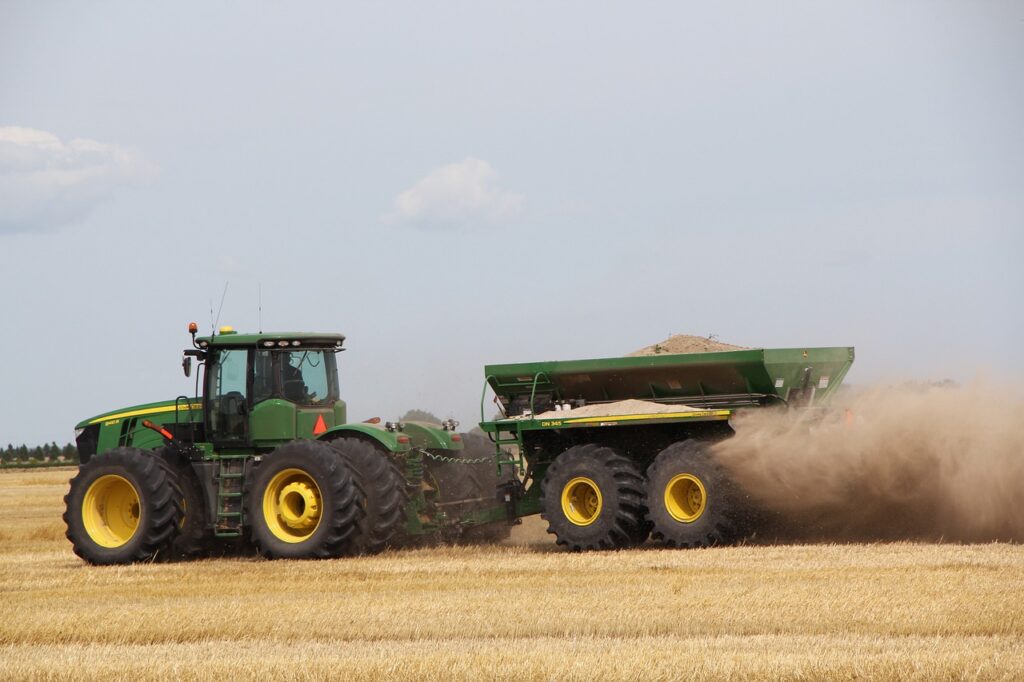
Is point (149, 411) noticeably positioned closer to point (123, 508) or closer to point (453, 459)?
point (123, 508)

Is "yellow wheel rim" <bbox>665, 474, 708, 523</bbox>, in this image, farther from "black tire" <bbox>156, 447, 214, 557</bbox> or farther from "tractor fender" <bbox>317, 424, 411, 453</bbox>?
"black tire" <bbox>156, 447, 214, 557</bbox>

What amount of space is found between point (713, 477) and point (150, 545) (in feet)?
20.3

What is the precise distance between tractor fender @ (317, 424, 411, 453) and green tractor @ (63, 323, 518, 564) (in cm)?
2

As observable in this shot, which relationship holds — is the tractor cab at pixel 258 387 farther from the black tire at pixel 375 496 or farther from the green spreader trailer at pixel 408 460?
the black tire at pixel 375 496

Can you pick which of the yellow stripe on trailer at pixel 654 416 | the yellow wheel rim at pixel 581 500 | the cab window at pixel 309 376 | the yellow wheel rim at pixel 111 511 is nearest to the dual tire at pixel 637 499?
the yellow wheel rim at pixel 581 500

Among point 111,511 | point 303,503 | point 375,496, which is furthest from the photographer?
point 111,511

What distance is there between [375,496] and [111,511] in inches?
130

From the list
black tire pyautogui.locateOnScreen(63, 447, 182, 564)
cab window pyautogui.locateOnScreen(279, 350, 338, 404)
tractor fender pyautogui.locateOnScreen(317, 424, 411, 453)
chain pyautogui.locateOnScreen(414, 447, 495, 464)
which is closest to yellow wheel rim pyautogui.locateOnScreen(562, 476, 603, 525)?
chain pyautogui.locateOnScreen(414, 447, 495, 464)

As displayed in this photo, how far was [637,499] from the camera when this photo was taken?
50.7 feet

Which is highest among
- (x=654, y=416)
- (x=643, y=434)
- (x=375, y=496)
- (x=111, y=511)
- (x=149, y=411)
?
(x=149, y=411)

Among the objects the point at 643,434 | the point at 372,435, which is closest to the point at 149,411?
the point at 372,435

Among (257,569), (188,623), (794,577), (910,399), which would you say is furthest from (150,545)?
(910,399)

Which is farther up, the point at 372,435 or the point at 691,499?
the point at 372,435

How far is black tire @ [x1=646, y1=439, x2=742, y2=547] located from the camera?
590 inches
